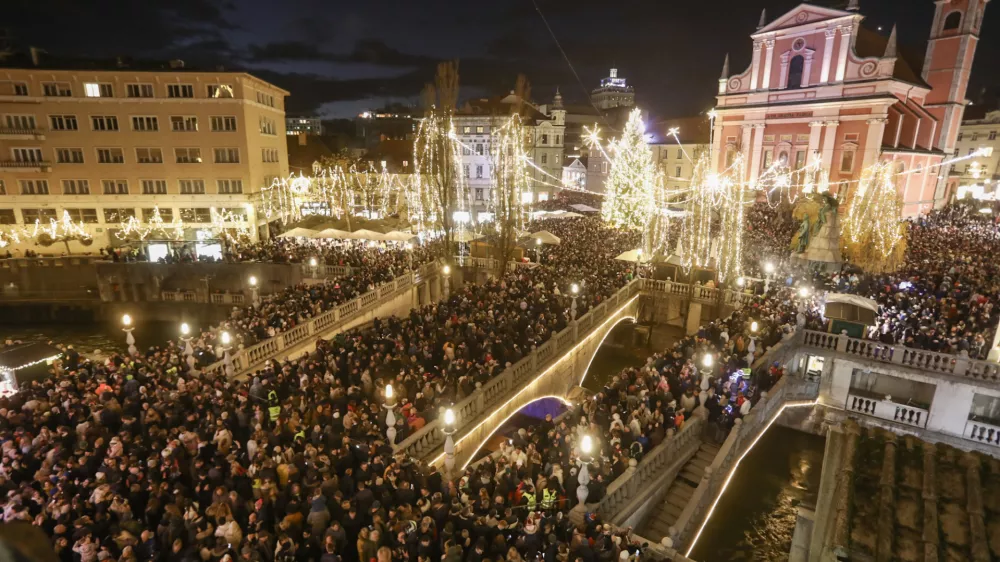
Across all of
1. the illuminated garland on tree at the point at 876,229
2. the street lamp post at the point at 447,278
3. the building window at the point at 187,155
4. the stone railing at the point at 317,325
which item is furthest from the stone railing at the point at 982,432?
the building window at the point at 187,155

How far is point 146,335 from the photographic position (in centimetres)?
2944

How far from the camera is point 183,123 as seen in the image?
36375 mm

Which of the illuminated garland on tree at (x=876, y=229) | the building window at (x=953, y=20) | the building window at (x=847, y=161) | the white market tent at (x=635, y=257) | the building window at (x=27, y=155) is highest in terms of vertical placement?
the building window at (x=953, y=20)

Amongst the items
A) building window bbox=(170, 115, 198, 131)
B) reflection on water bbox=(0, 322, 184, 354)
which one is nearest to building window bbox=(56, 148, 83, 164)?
building window bbox=(170, 115, 198, 131)

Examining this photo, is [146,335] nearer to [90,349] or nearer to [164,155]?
[90,349]

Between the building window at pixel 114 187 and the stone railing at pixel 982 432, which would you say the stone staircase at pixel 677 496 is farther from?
the building window at pixel 114 187

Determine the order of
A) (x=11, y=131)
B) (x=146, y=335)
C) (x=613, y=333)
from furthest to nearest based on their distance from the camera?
(x=11, y=131), (x=146, y=335), (x=613, y=333)

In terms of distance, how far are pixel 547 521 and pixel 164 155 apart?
39231mm

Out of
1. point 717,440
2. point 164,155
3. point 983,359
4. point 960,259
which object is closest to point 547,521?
point 717,440

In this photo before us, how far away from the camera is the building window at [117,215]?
122 feet

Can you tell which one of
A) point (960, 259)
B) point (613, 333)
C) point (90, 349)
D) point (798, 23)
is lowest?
point (90, 349)

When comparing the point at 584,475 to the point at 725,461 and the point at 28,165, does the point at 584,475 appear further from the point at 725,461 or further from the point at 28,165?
the point at 28,165

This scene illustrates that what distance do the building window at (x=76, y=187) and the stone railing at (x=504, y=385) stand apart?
3706 cm

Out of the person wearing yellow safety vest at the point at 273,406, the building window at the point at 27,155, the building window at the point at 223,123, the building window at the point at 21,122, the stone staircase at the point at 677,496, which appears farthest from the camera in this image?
the building window at the point at 223,123
